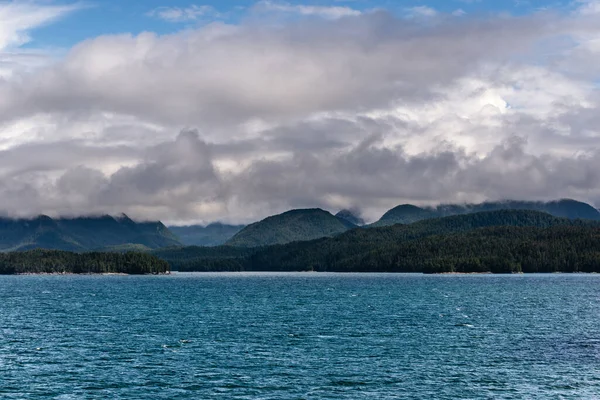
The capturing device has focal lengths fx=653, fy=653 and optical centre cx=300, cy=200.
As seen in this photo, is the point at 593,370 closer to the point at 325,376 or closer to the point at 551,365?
the point at 551,365

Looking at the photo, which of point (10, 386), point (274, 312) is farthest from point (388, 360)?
point (274, 312)

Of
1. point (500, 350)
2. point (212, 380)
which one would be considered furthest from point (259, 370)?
point (500, 350)

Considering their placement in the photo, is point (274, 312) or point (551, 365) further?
point (274, 312)

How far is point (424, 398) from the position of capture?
73.2 meters

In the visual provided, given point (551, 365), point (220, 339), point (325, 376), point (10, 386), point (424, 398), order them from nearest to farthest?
point (424, 398)
point (10, 386)
point (325, 376)
point (551, 365)
point (220, 339)

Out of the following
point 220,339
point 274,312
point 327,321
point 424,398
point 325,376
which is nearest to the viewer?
point 424,398

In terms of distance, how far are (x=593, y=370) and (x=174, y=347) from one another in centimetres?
6395

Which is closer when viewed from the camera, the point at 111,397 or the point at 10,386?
the point at 111,397

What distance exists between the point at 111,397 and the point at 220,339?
45558mm

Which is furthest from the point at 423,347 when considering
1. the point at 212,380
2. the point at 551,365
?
the point at 212,380

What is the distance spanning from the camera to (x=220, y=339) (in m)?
119

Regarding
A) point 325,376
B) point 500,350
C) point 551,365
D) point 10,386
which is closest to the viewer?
point 10,386

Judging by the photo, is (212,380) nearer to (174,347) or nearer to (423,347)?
(174,347)

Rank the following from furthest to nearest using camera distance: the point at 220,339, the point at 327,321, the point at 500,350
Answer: the point at 327,321 < the point at 220,339 < the point at 500,350
